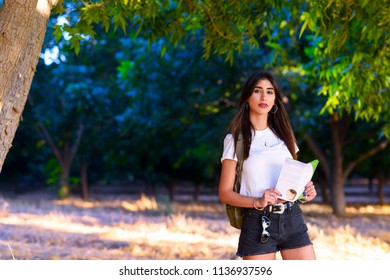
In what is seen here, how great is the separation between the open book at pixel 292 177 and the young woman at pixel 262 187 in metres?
0.06

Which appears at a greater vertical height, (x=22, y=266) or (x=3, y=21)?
(x=3, y=21)

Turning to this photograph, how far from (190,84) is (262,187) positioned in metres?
14.7

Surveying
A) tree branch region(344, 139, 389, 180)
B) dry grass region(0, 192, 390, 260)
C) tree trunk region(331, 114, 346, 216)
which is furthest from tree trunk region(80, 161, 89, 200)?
dry grass region(0, 192, 390, 260)

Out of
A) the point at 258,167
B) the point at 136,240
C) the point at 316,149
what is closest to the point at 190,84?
the point at 316,149

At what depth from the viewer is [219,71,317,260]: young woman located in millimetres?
3594

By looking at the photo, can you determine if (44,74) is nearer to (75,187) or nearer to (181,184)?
(75,187)

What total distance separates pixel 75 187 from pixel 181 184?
6914 millimetres

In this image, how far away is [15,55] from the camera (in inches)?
161

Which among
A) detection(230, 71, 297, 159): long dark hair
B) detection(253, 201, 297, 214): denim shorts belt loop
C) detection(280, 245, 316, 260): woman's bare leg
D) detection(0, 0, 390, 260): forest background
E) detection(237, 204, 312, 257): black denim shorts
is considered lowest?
detection(280, 245, 316, 260): woman's bare leg

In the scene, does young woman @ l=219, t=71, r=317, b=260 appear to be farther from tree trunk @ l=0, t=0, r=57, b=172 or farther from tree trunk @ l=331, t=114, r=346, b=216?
tree trunk @ l=331, t=114, r=346, b=216

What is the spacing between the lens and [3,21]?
409 centimetres

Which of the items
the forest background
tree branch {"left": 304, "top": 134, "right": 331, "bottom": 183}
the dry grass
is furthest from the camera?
tree branch {"left": 304, "top": 134, "right": 331, "bottom": 183}

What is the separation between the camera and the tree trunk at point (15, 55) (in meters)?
4.05

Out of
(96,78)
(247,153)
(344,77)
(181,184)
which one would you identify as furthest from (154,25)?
(181,184)
